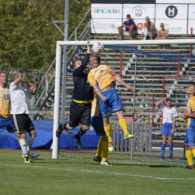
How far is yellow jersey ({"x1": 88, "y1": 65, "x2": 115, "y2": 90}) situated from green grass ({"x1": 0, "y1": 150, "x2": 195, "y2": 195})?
1635 millimetres

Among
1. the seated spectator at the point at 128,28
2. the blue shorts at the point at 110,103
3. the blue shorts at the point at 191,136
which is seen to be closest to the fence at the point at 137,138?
the blue shorts at the point at 191,136

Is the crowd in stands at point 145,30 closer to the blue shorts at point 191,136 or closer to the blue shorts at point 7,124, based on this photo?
the blue shorts at point 7,124

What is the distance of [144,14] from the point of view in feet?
106

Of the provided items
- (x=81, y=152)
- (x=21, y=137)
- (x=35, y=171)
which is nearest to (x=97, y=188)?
(x=35, y=171)

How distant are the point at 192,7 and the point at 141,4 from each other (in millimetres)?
2684

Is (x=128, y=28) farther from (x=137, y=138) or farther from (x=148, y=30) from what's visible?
(x=137, y=138)

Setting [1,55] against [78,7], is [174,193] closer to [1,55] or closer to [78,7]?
[1,55]

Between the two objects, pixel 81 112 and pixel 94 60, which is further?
pixel 81 112

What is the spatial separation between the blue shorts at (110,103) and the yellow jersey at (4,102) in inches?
127

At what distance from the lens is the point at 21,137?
12625 mm

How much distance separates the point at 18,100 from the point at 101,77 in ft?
6.37

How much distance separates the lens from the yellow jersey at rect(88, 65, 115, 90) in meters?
12.0

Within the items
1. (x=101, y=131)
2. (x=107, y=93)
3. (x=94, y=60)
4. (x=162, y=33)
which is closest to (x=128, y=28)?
(x=162, y=33)

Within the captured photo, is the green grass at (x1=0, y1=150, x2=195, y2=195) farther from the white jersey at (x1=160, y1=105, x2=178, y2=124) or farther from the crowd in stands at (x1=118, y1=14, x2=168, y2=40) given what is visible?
the crowd in stands at (x1=118, y1=14, x2=168, y2=40)
